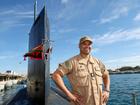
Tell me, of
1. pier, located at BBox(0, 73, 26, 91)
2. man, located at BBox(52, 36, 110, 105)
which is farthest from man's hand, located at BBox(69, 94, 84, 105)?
pier, located at BBox(0, 73, 26, 91)

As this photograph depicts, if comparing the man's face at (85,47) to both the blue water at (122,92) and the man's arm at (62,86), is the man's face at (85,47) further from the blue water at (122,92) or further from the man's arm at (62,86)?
the blue water at (122,92)

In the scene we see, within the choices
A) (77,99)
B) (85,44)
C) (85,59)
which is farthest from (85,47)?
(77,99)

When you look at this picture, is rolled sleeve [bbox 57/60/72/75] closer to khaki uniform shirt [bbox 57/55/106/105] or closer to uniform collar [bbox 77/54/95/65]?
khaki uniform shirt [bbox 57/55/106/105]

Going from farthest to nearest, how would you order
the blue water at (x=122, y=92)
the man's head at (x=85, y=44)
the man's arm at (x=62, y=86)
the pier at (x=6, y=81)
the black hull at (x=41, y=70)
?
1. the pier at (x=6, y=81)
2. the blue water at (x=122, y=92)
3. the black hull at (x=41, y=70)
4. the man's head at (x=85, y=44)
5. the man's arm at (x=62, y=86)

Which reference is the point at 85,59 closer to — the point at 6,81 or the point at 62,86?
the point at 62,86

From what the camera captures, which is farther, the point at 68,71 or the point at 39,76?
the point at 39,76

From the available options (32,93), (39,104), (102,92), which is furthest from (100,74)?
(32,93)

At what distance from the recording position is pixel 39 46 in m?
9.93

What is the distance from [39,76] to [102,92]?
20.4 feet

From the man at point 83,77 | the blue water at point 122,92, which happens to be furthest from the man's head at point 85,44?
the blue water at point 122,92

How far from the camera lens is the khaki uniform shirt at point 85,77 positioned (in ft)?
12.6

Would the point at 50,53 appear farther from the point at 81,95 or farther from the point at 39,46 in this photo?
the point at 81,95

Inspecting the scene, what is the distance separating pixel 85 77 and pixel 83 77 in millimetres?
32

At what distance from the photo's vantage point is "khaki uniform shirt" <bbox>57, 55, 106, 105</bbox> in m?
3.84
